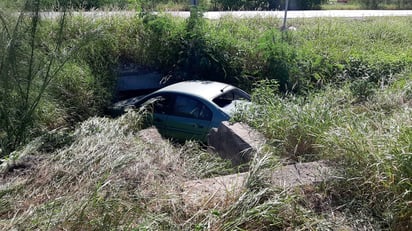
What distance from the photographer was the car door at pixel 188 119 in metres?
7.28

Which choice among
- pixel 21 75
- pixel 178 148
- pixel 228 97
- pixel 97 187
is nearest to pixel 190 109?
pixel 228 97

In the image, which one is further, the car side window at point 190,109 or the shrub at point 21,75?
the car side window at point 190,109

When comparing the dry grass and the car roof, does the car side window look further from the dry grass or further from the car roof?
the dry grass

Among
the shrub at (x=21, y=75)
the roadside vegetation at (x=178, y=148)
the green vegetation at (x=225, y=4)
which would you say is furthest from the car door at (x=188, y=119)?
the green vegetation at (x=225, y=4)

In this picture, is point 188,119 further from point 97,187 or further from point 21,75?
point 97,187

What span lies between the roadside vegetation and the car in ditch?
1.94 ft

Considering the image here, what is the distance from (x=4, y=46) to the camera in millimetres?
5453

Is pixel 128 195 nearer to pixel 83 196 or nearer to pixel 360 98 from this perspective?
pixel 83 196

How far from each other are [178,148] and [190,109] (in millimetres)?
1920

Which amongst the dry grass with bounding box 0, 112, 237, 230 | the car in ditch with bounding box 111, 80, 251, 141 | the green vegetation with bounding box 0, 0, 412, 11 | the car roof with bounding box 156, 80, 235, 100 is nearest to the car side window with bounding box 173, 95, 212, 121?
the car in ditch with bounding box 111, 80, 251, 141

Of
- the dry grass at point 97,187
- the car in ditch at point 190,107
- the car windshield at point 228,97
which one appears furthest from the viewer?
the car windshield at point 228,97

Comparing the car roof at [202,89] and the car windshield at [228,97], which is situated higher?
the car roof at [202,89]

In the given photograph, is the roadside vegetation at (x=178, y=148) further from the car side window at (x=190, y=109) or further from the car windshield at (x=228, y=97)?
the car windshield at (x=228, y=97)

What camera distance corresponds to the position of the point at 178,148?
222 inches
